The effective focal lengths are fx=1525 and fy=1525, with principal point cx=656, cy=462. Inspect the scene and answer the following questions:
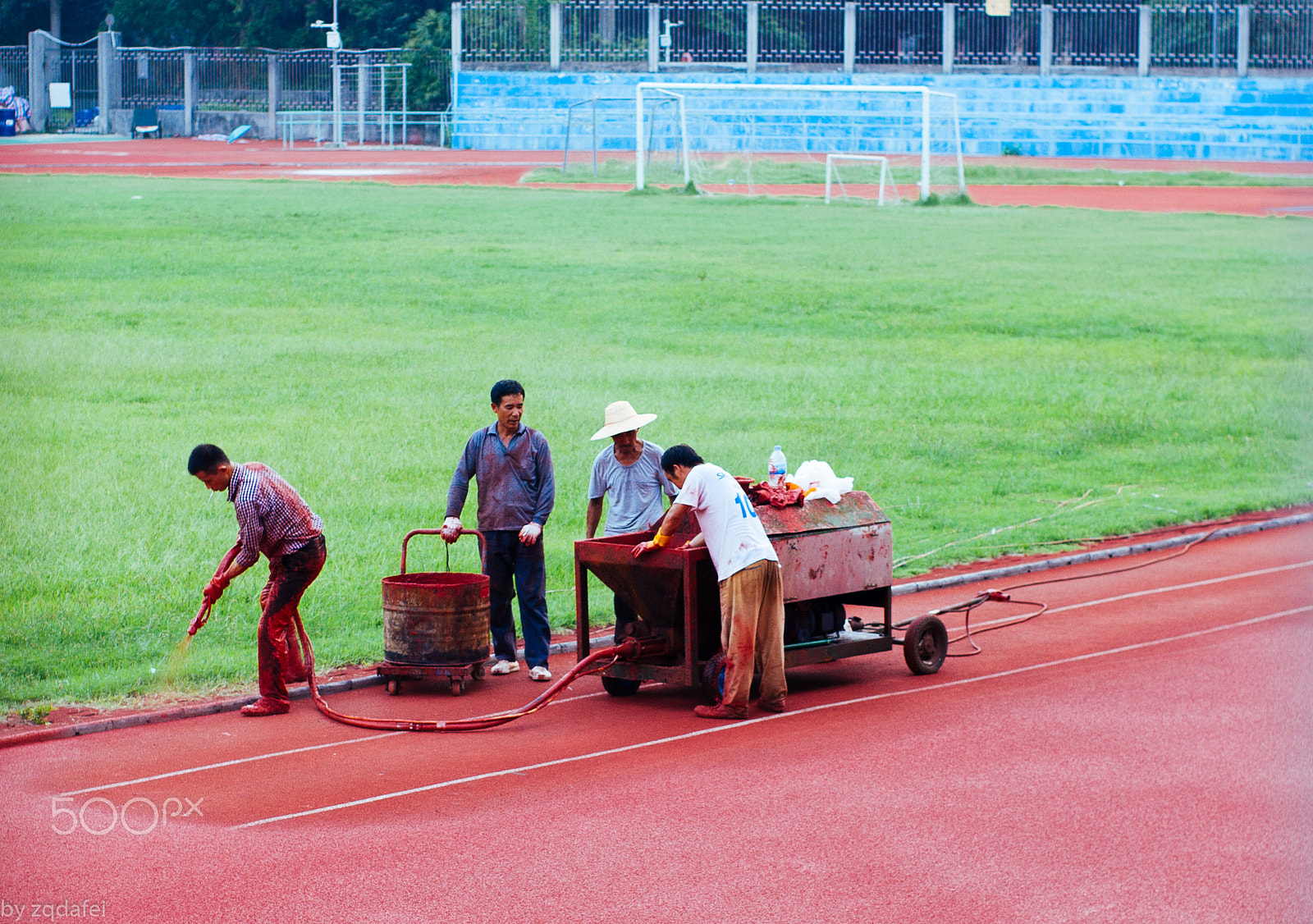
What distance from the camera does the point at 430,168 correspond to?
2244 inches

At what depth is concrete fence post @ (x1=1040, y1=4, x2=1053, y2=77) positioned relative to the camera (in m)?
60.2

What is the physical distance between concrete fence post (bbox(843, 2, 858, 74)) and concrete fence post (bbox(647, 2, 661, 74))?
7521 millimetres

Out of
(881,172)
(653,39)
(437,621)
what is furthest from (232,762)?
(653,39)

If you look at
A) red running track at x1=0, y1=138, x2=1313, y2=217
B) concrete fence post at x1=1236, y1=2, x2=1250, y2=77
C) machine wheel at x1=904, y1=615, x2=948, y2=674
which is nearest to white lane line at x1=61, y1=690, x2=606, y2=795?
machine wheel at x1=904, y1=615, x2=948, y2=674

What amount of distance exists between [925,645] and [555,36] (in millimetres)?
52683

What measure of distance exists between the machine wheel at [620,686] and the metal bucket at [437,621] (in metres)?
0.95

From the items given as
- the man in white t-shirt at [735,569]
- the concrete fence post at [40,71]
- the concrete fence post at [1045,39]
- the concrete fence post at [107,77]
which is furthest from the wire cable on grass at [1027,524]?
the concrete fence post at [1045,39]

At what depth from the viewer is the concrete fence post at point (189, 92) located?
5884 cm

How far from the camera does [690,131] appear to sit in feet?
184

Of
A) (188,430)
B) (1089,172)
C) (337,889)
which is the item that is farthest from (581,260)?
(337,889)

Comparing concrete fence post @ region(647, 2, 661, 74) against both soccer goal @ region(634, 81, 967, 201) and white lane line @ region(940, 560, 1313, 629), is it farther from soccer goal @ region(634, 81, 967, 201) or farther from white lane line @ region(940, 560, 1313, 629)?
white lane line @ region(940, 560, 1313, 629)

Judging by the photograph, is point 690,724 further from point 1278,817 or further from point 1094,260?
point 1094,260

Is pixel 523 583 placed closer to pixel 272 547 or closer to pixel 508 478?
pixel 508 478

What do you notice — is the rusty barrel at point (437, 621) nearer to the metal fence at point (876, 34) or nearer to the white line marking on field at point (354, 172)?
the white line marking on field at point (354, 172)
